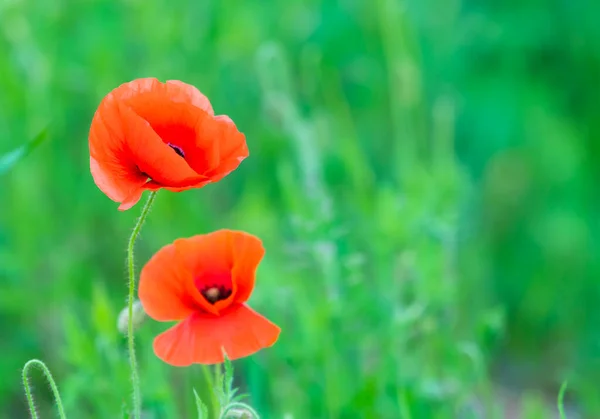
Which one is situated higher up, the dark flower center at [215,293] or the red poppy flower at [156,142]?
the red poppy flower at [156,142]

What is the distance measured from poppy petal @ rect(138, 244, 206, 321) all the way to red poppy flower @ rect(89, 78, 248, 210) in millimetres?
83

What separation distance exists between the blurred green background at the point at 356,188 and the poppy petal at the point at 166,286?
1.64ft

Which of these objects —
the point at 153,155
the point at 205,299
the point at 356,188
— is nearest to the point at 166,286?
the point at 205,299

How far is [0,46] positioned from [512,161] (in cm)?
134

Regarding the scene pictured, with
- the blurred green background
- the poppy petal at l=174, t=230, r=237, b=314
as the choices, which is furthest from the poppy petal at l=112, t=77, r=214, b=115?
the blurred green background

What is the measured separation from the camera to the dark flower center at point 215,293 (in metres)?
0.85

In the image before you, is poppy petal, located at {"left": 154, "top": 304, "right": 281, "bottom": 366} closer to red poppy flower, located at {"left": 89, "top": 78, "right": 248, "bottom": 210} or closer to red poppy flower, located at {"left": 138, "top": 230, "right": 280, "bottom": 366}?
red poppy flower, located at {"left": 138, "top": 230, "right": 280, "bottom": 366}

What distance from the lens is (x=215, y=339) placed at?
0.80 meters

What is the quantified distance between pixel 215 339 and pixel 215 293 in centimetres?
7

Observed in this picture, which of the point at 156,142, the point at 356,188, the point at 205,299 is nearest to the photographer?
the point at 156,142

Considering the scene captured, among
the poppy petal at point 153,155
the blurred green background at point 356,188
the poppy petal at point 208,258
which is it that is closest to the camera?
the poppy petal at point 153,155

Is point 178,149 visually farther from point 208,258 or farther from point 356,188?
point 356,188

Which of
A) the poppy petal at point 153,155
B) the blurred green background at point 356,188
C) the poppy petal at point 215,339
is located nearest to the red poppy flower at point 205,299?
the poppy petal at point 215,339

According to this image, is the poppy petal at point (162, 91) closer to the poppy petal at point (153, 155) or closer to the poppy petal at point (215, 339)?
the poppy petal at point (153, 155)
